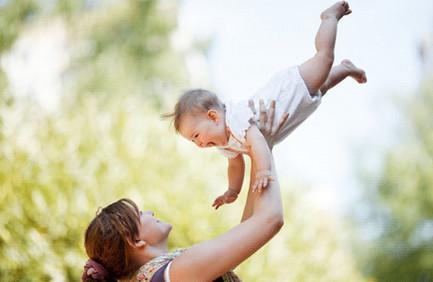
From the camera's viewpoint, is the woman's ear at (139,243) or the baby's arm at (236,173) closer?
the woman's ear at (139,243)

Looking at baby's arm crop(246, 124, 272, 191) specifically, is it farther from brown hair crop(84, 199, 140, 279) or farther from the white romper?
brown hair crop(84, 199, 140, 279)

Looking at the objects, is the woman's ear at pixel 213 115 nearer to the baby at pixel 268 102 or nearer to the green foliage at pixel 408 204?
the baby at pixel 268 102

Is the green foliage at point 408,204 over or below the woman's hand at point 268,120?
over

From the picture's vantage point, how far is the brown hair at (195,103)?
1.59 m

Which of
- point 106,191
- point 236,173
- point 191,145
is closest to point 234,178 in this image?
point 236,173

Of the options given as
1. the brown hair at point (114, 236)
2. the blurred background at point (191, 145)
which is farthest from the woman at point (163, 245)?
the blurred background at point (191, 145)

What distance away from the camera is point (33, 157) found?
4.43 meters

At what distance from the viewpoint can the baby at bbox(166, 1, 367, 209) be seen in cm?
154

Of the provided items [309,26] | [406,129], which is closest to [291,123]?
[309,26]

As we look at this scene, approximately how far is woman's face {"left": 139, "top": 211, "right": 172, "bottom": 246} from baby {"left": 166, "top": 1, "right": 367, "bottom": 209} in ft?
0.65

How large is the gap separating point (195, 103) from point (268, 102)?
16 centimetres

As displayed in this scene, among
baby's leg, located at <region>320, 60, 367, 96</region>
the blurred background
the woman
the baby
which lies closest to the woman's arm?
the woman

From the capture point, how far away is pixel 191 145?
502 cm

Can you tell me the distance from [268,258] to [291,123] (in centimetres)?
338
